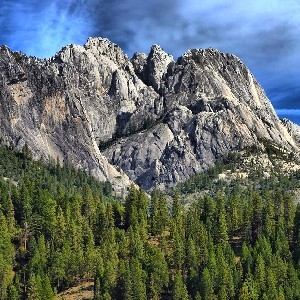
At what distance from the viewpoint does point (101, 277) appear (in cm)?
13412

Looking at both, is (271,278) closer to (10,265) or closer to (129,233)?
(129,233)

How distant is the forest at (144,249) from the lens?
131 meters

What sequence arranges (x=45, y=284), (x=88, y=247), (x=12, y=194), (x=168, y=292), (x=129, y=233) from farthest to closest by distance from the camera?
1. (x=12, y=194)
2. (x=129, y=233)
3. (x=88, y=247)
4. (x=168, y=292)
5. (x=45, y=284)

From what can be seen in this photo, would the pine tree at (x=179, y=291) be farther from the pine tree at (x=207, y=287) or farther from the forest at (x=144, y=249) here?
the pine tree at (x=207, y=287)

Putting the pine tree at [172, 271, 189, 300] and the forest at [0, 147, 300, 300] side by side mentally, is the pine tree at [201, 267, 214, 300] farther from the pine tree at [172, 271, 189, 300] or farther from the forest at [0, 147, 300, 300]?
the pine tree at [172, 271, 189, 300]

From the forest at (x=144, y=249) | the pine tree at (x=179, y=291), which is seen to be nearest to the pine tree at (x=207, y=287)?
the forest at (x=144, y=249)

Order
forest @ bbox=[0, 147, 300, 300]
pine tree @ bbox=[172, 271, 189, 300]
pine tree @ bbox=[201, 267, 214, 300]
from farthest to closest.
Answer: forest @ bbox=[0, 147, 300, 300], pine tree @ bbox=[201, 267, 214, 300], pine tree @ bbox=[172, 271, 189, 300]

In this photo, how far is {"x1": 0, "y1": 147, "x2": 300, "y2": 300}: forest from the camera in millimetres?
130625

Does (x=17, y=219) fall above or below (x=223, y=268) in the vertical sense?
above

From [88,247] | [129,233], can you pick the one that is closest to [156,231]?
[129,233]

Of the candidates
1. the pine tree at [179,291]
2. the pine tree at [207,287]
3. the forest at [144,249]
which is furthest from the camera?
the forest at [144,249]

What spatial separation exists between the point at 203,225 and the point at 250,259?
1224 inches

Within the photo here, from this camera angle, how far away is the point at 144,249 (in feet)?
501

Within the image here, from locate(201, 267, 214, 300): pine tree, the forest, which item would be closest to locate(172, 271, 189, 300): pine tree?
the forest
